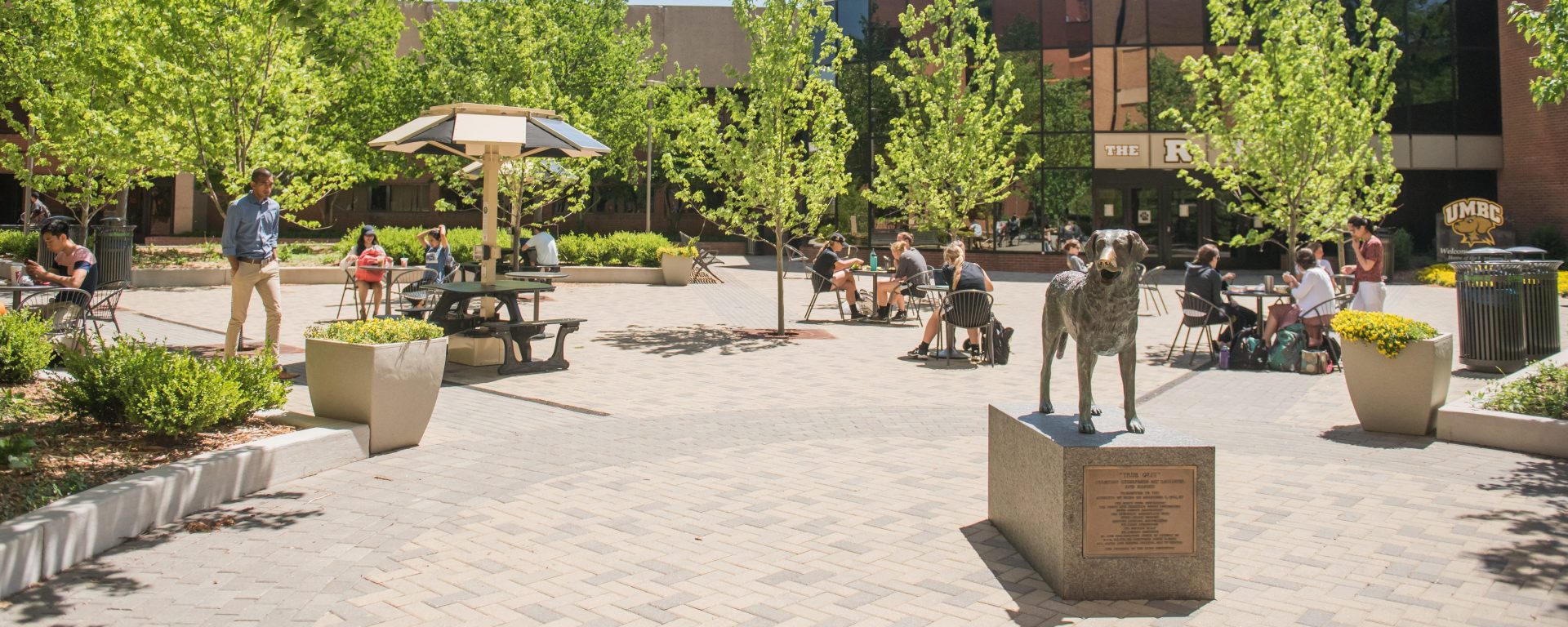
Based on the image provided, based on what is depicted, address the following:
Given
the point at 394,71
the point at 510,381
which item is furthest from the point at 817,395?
the point at 394,71

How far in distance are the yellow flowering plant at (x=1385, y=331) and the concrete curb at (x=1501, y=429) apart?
1.76 feet

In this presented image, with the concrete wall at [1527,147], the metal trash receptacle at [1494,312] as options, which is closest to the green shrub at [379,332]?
the metal trash receptacle at [1494,312]

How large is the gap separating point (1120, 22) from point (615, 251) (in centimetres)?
1471

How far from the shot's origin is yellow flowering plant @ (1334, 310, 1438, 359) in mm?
8195

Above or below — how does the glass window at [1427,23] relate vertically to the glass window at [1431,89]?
above

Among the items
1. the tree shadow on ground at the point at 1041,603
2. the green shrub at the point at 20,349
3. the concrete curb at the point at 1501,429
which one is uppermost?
the green shrub at the point at 20,349

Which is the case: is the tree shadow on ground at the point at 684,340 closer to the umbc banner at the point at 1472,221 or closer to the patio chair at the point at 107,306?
the patio chair at the point at 107,306

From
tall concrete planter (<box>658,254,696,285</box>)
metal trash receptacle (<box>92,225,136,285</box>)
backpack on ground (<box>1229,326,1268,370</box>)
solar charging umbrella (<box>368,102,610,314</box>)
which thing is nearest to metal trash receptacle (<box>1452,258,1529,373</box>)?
backpack on ground (<box>1229,326,1268,370</box>)

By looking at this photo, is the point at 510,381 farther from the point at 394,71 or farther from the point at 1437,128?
the point at 1437,128

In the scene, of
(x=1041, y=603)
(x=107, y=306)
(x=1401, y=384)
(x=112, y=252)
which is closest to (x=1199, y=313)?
(x=1401, y=384)

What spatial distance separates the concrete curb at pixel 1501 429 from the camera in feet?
24.7

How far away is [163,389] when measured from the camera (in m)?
6.32

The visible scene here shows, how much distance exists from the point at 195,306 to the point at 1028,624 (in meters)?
16.4

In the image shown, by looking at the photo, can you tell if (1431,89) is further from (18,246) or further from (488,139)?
(18,246)
